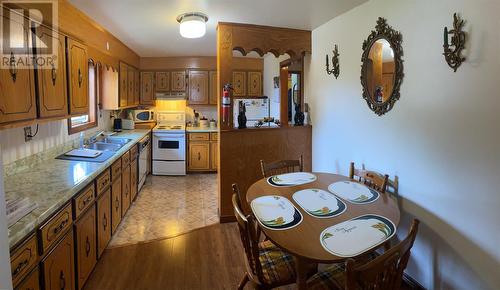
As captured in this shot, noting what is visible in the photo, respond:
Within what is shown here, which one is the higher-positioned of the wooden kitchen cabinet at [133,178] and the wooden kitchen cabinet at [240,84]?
the wooden kitchen cabinet at [240,84]

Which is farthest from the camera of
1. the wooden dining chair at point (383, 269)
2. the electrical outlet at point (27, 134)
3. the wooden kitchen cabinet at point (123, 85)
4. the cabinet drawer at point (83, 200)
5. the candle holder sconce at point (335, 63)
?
the wooden kitchen cabinet at point (123, 85)

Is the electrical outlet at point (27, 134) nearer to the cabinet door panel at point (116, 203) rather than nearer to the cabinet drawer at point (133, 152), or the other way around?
the cabinet door panel at point (116, 203)

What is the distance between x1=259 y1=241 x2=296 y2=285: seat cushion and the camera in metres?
1.75

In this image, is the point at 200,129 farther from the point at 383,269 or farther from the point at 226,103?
the point at 383,269

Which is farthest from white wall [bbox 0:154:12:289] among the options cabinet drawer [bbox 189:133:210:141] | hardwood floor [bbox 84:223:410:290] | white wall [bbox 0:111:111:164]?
cabinet drawer [bbox 189:133:210:141]

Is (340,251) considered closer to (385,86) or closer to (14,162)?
(385,86)

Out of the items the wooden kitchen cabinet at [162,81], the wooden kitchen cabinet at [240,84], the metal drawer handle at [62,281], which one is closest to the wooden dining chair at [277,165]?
the metal drawer handle at [62,281]

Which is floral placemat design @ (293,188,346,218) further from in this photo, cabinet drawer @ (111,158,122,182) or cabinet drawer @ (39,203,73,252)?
cabinet drawer @ (111,158,122,182)

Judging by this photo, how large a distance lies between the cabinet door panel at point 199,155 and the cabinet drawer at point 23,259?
4.22m

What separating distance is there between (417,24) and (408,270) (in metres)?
1.77

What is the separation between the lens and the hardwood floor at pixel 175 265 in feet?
7.87

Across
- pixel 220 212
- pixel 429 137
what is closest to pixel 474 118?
pixel 429 137

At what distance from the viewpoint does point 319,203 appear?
2.02 meters

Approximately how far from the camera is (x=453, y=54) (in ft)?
5.93
